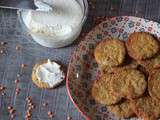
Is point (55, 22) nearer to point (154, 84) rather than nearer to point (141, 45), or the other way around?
point (141, 45)

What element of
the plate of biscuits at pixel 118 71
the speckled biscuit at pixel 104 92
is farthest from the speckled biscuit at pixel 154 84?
the speckled biscuit at pixel 104 92

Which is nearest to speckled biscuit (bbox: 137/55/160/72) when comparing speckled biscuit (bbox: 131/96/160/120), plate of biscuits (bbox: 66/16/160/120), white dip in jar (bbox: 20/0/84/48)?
plate of biscuits (bbox: 66/16/160/120)

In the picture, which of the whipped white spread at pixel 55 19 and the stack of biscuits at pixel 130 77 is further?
the whipped white spread at pixel 55 19

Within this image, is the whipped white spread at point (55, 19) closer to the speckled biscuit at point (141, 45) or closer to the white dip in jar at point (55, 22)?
the white dip in jar at point (55, 22)

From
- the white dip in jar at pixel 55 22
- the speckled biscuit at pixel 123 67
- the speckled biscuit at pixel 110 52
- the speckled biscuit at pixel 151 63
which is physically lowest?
the speckled biscuit at pixel 123 67

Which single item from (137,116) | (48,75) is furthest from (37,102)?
(137,116)

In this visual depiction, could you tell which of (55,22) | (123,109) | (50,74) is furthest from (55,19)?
(123,109)

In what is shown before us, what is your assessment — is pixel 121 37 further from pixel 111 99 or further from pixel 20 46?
pixel 20 46

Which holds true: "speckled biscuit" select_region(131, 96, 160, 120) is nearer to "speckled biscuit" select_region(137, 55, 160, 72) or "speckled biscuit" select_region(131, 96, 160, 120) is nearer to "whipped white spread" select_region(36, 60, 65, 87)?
"speckled biscuit" select_region(137, 55, 160, 72)

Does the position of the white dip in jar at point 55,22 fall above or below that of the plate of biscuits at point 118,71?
above
